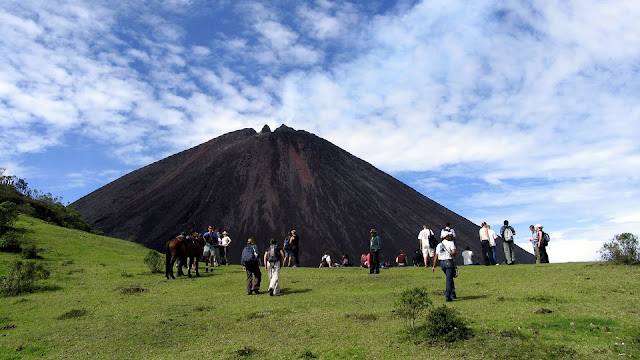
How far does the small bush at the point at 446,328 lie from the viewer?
1025 cm

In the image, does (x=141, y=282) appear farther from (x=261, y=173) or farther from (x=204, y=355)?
(x=261, y=173)

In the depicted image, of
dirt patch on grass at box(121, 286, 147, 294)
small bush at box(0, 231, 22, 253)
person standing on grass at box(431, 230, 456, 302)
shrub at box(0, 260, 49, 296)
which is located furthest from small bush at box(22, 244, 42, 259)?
person standing on grass at box(431, 230, 456, 302)

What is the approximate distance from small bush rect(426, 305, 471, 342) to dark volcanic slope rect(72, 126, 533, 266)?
49564 millimetres

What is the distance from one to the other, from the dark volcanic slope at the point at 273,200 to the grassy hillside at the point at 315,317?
40466 millimetres

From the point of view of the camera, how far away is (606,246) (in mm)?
21734

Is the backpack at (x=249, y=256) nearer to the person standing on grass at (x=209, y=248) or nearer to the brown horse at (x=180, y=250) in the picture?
the brown horse at (x=180, y=250)

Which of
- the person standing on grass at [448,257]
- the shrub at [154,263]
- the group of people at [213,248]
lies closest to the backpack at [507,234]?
the person standing on grass at [448,257]

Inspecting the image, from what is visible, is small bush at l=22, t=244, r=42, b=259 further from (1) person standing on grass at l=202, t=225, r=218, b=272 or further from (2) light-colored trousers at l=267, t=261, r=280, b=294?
(2) light-colored trousers at l=267, t=261, r=280, b=294

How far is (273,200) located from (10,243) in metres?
52.9

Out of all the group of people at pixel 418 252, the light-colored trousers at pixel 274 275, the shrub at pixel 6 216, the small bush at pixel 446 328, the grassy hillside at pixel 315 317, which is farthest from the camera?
the shrub at pixel 6 216

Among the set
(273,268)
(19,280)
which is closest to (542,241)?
(273,268)

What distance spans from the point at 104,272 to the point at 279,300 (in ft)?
39.4

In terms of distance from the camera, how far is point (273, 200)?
7706 centimetres

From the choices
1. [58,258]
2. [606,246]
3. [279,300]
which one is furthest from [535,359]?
[58,258]
